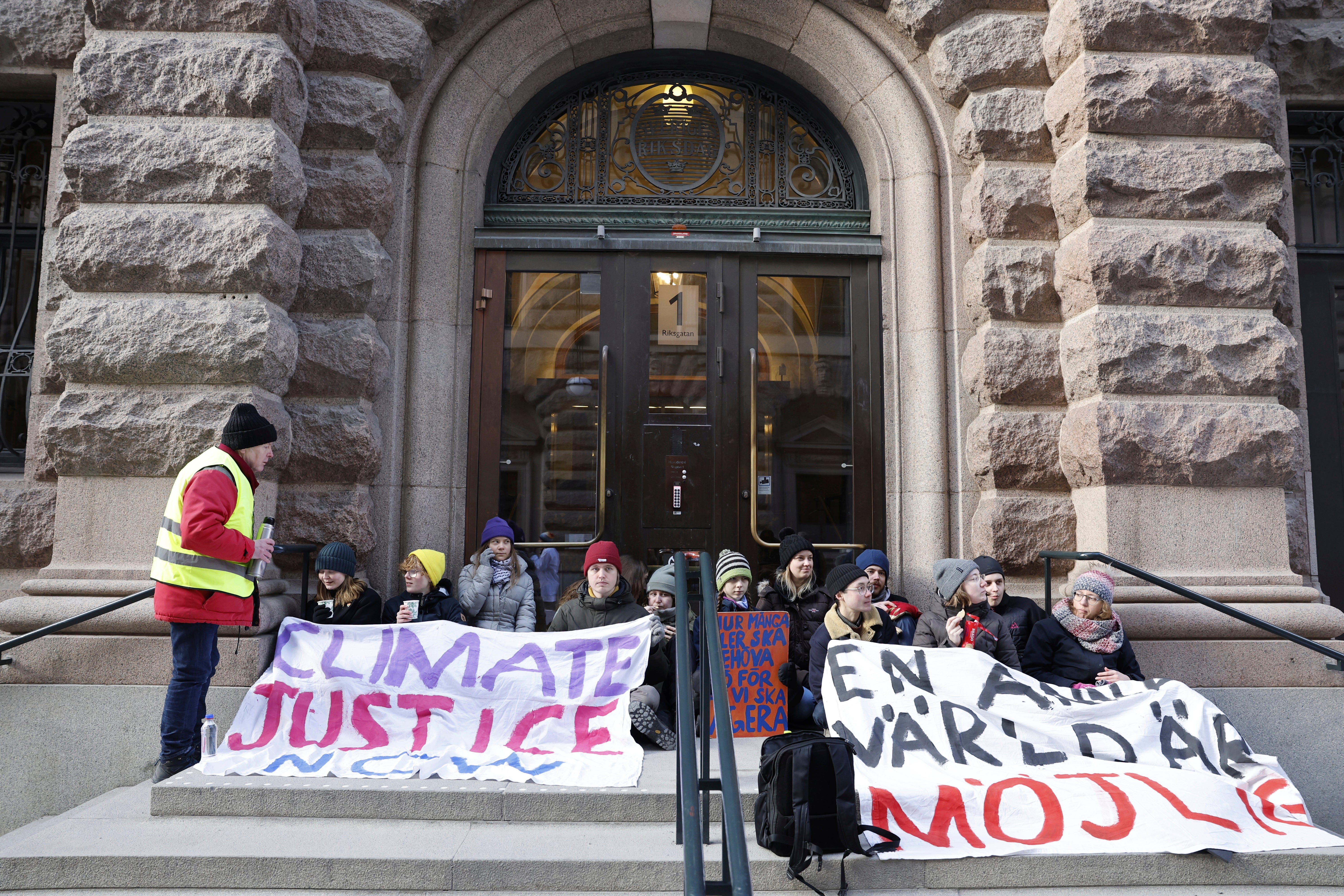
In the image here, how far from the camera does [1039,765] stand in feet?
17.0

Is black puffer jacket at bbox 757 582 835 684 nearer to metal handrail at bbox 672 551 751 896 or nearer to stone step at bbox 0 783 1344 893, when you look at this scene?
metal handrail at bbox 672 551 751 896

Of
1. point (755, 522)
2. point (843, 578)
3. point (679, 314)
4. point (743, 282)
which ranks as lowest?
point (843, 578)

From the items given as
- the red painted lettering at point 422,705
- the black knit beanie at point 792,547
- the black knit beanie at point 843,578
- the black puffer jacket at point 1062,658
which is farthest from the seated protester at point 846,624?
the red painted lettering at point 422,705

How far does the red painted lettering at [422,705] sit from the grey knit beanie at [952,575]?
126 inches

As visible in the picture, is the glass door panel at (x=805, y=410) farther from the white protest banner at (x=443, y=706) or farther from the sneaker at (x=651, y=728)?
the sneaker at (x=651, y=728)

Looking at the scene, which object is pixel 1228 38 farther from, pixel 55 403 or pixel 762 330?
pixel 55 403

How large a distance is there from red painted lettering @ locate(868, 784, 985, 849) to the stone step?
113mm

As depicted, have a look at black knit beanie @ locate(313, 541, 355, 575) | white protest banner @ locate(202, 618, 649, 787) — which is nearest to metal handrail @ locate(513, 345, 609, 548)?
black knit beanie @ locate(313, 541, 355, 575)

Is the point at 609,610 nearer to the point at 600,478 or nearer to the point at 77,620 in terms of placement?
the point at 600,478

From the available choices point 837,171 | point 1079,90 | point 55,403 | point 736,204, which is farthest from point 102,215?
point 1079,90

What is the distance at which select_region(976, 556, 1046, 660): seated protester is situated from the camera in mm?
6238

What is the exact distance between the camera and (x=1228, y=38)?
705 cm

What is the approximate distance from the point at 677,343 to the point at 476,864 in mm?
4806

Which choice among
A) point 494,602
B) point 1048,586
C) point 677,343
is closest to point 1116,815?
point 1048,586
